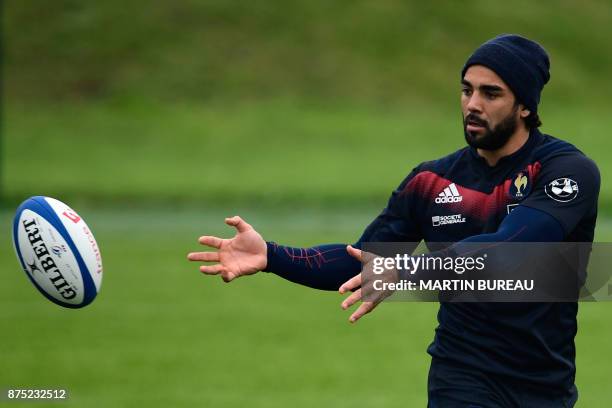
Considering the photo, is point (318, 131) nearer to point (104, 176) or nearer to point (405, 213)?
point (104, 176)

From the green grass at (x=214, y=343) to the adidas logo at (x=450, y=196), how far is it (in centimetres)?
556

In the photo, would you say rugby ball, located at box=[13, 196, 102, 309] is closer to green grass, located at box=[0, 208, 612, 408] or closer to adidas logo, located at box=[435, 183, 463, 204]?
adidas logo, located at box=[435, 183, 463, 204]

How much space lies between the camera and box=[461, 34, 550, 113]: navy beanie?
237 inches

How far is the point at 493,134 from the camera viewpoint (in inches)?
238

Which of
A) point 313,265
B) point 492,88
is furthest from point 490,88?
point 313,265

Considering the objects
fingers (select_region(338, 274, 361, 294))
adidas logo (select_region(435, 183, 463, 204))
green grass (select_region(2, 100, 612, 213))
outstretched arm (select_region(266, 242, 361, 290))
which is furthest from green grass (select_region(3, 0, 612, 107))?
fingers (select_region(338, 274, 361, 294))

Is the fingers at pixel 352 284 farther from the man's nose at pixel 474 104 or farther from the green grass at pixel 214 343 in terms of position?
the green grass at pixel 214 343

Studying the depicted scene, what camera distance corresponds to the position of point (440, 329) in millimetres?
6320

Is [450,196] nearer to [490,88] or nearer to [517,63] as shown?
[490,88]

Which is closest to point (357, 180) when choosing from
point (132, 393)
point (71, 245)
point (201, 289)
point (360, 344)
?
point (201, 289)

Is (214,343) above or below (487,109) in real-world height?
above

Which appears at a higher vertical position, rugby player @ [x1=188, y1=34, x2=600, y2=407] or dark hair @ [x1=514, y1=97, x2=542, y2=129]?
dark hair @ [x1=514, y1=97, x2=542, y2=129]

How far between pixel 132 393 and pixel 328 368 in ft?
7.90

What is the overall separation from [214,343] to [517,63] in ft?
30.0
